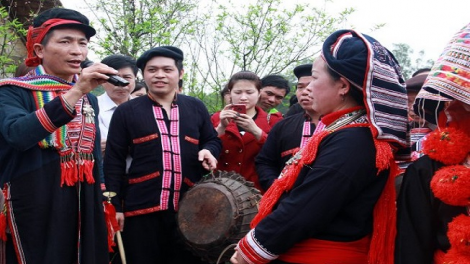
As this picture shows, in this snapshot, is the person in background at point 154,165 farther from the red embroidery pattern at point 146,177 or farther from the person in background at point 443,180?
the person in background at point 443,180

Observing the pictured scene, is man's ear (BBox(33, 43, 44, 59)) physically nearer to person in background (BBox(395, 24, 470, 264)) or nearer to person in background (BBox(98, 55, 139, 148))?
person in background (BBox(98, 55, 139, 148))

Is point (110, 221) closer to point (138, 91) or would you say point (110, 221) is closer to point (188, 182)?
point (188, 182)

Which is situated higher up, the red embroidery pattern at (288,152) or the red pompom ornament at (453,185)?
the red pompom ornament at (453,185)

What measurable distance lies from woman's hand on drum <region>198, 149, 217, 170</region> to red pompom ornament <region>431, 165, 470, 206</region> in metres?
2.10

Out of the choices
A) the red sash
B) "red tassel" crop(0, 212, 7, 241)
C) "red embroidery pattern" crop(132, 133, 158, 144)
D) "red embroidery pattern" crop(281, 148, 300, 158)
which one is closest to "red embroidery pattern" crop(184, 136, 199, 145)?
"red embroidery pattern" crop(132, 133, 158, 144)

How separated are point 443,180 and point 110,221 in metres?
2.28

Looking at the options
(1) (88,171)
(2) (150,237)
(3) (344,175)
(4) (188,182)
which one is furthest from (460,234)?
(2) (150,237)

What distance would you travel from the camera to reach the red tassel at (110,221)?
3590 mm

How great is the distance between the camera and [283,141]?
4.04 m

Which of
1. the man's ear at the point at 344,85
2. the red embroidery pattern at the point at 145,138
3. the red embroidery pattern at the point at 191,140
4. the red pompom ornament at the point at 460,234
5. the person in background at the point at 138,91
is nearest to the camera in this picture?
the red pompom ornament at the point at 460,234

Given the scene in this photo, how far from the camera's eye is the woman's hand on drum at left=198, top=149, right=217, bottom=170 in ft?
13.5

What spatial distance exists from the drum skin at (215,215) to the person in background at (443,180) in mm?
1593

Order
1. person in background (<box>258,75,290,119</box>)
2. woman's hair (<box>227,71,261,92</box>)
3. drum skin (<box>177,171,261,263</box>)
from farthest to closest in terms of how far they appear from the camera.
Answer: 1. person in background (<box>258,75,290,119</box>)
2. woman's hair (<box>227,71,261,92</box>)
3. drum skin (<box>177,171,261,263</box>)

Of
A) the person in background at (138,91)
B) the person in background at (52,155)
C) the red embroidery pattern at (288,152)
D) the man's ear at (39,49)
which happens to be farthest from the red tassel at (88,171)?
the person in background at (138,91)
